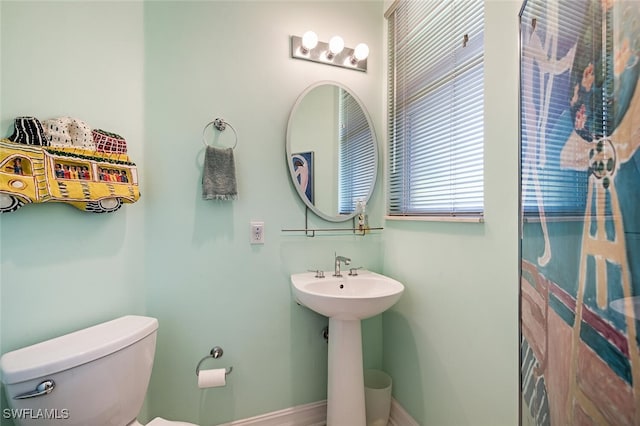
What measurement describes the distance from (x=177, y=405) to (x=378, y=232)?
145cm

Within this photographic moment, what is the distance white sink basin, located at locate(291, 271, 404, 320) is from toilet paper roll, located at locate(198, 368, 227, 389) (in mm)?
514

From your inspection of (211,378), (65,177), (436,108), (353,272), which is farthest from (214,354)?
(436,108)

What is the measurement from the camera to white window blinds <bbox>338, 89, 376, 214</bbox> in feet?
5.59

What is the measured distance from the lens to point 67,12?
1099 millimetres

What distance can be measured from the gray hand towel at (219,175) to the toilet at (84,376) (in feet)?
2.08

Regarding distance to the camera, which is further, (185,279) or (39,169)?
(185,279)

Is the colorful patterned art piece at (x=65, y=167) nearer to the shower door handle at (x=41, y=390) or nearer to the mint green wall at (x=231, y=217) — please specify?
the mint green wall at (x=231, y=217)

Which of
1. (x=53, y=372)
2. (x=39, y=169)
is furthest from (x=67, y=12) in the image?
(x=53, y=372)

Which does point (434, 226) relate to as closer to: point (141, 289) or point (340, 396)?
point (340, 396)

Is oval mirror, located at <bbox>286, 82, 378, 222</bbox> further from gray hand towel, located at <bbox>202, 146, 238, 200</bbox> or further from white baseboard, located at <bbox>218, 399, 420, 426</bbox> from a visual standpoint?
white baseboard, located at <bbox>218, 399, 420, 426</bbox>

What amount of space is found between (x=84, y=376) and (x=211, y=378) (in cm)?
55

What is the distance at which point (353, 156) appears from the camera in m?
1.73

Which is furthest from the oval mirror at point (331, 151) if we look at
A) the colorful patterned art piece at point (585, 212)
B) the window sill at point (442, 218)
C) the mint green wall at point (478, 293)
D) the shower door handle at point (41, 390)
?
the shower door handle at point (41, 390)

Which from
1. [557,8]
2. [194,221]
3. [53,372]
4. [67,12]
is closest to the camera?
[557,8]
